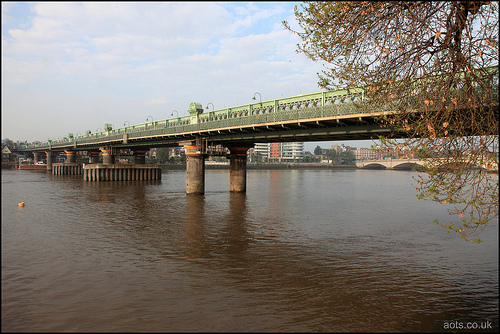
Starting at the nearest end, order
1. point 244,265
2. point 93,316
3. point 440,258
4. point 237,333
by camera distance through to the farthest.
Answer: point 237,333, point 93,316, point 244,265, point 440,258

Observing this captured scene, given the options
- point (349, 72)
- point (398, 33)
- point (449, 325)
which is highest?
point (398, 33)

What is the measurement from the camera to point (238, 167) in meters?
45.9

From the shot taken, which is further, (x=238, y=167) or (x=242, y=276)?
(x=238, y=167)

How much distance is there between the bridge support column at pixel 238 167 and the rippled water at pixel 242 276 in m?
19.9

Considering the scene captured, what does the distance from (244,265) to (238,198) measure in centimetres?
2585

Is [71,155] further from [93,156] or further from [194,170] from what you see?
[194,170]

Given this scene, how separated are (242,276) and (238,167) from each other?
32.8 metres

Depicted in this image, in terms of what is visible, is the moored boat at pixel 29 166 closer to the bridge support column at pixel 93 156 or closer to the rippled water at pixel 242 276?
the bridge support column at pixel 93 156

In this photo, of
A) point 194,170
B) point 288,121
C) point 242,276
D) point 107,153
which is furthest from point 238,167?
point 107,153

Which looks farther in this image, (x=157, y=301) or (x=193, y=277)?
(x=193, y=277)

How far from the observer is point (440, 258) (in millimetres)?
16031

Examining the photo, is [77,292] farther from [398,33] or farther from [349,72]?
[398,33]

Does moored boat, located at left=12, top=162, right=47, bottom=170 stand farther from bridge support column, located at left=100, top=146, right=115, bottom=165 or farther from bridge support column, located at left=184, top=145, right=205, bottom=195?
bridge support column, located at left=184, top=145, right=205, bottom=195

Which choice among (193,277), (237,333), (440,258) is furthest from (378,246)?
(237,333)
